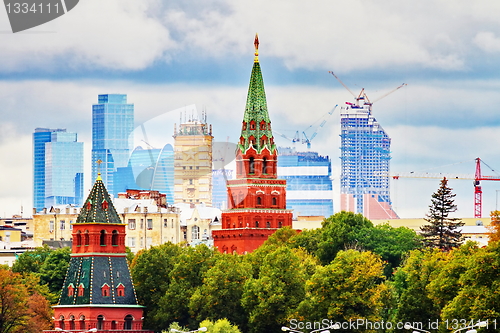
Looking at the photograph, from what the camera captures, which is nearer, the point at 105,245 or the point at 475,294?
the point at 475,294

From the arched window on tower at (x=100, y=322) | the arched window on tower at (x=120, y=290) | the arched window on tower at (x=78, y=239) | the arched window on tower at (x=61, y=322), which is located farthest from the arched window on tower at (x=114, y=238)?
the arched window on tower at (x=61, y=322)

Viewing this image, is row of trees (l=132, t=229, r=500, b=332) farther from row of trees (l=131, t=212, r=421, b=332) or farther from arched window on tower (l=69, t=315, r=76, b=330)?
arched window on tower (l=69, t=315, r=76, b=330)

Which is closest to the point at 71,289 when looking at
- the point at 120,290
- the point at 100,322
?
the point at 100,322

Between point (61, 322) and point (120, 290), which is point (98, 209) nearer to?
point (120, 290)

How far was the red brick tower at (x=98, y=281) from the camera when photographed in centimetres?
18738

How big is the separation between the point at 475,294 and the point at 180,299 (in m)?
48.4

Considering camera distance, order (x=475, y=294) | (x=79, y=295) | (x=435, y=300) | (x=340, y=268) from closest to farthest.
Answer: (x=475, y=294) → (x=435, y=300) → (x=340, y=268) → (x=79, y=295)

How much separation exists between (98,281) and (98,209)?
8.88 meters

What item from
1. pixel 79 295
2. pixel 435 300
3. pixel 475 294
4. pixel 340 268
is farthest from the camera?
pixel 79 295

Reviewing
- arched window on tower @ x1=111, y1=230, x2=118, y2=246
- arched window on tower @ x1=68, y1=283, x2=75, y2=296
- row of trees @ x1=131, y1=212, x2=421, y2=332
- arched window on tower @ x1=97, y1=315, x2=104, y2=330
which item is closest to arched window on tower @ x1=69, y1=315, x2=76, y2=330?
arched window on tower @ x1=97, y1=315, x2=104, y2=330

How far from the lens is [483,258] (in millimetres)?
149375

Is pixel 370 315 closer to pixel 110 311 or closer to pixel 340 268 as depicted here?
pixel 340 268

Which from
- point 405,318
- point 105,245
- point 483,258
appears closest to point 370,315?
point 405,318

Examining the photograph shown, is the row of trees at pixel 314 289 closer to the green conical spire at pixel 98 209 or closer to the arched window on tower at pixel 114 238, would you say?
the arched window on tower at pixel 114 238
